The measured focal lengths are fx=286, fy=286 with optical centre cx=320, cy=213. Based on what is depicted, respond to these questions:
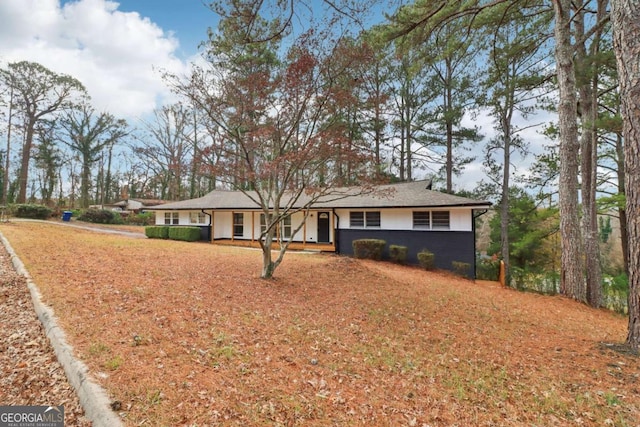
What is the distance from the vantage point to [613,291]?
1308cm

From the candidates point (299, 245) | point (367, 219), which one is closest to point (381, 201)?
point (367, 219)

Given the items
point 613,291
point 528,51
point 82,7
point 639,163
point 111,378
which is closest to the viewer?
point 111,378

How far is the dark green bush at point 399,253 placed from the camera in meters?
13.1

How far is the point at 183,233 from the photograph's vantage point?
1766 centimetres

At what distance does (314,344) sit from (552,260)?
1852cm

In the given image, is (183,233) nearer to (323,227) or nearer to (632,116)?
(323,227)

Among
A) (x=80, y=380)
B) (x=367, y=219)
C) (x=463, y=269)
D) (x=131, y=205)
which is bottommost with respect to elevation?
(x=463, y=269)

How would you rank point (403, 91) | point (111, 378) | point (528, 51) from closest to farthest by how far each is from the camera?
point (111, 378) < point (528, 51) < point (403, 91)

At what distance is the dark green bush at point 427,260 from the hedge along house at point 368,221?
0.47 meters

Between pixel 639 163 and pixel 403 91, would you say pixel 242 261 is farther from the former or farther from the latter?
pixel 403 91

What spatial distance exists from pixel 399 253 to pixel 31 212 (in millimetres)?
28094

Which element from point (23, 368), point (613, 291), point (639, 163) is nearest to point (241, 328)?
point (23, 368)

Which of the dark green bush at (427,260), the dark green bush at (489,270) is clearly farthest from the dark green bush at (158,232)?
the dark green bush at (489,270)

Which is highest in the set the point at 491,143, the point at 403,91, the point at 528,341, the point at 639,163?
the point at 403,91
